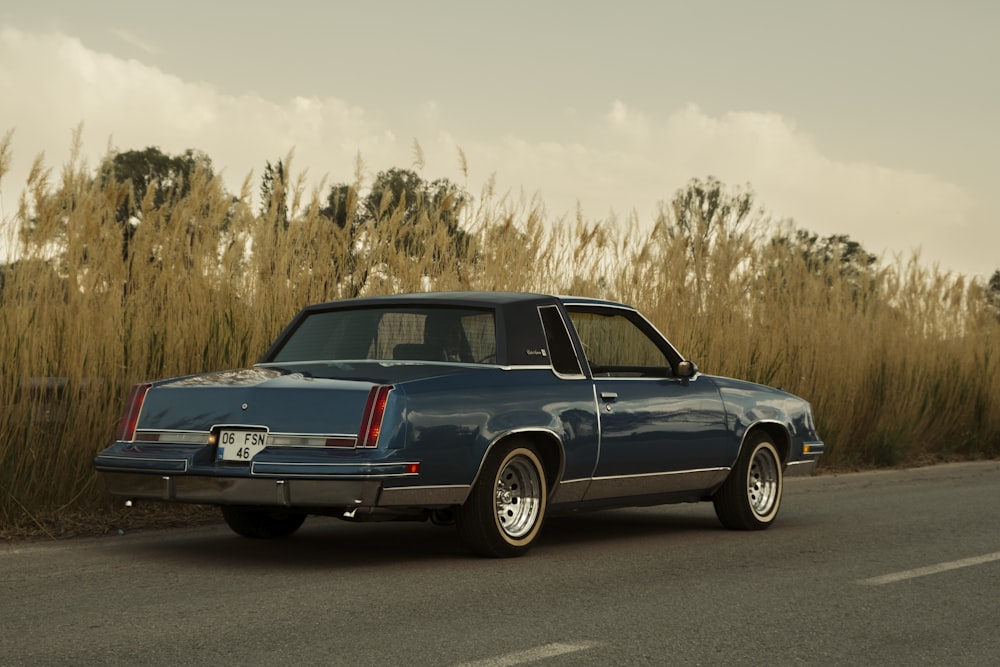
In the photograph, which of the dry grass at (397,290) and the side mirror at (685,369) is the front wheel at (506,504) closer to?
the side mirror at (685,369)

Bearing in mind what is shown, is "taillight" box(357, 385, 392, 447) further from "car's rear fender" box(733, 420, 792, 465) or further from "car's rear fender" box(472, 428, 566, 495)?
"car's rear fender" box(733, 420, 792, 465)

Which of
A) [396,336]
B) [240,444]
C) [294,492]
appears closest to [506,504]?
[396,336]

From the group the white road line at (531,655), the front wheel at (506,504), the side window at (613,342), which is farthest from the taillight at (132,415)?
the side window at (613,342)

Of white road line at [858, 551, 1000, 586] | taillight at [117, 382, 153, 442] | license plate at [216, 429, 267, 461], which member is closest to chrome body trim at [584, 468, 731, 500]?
white road line at [858, 551, 1000, 586]

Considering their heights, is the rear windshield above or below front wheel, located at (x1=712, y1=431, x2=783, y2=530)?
above

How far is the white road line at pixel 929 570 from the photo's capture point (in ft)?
25.9

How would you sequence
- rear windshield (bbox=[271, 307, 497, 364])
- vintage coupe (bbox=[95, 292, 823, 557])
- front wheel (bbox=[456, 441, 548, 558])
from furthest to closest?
1. rear windshield (bbox=[271, 307, 497, 364])
2. front wheel (bbox=[456, 441, 548, 558])
3. vintage coupe (bbox=[95, 292, 823, 557])

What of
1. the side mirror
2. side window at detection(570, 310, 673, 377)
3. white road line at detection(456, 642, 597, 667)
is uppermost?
side window at detection(570, 310, 673, 377)

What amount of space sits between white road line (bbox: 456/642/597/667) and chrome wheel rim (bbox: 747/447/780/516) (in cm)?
464

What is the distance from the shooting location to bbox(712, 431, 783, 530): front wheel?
10.2m

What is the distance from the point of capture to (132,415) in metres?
8.23

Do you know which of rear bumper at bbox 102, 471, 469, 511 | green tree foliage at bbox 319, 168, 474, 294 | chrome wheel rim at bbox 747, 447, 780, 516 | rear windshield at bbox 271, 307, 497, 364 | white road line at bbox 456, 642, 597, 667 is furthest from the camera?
green tree foliage at bbox 319, 168, 474, 294

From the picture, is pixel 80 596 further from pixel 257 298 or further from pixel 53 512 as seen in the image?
pixel 257 298

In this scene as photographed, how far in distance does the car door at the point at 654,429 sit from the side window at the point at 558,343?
7.8 inches
